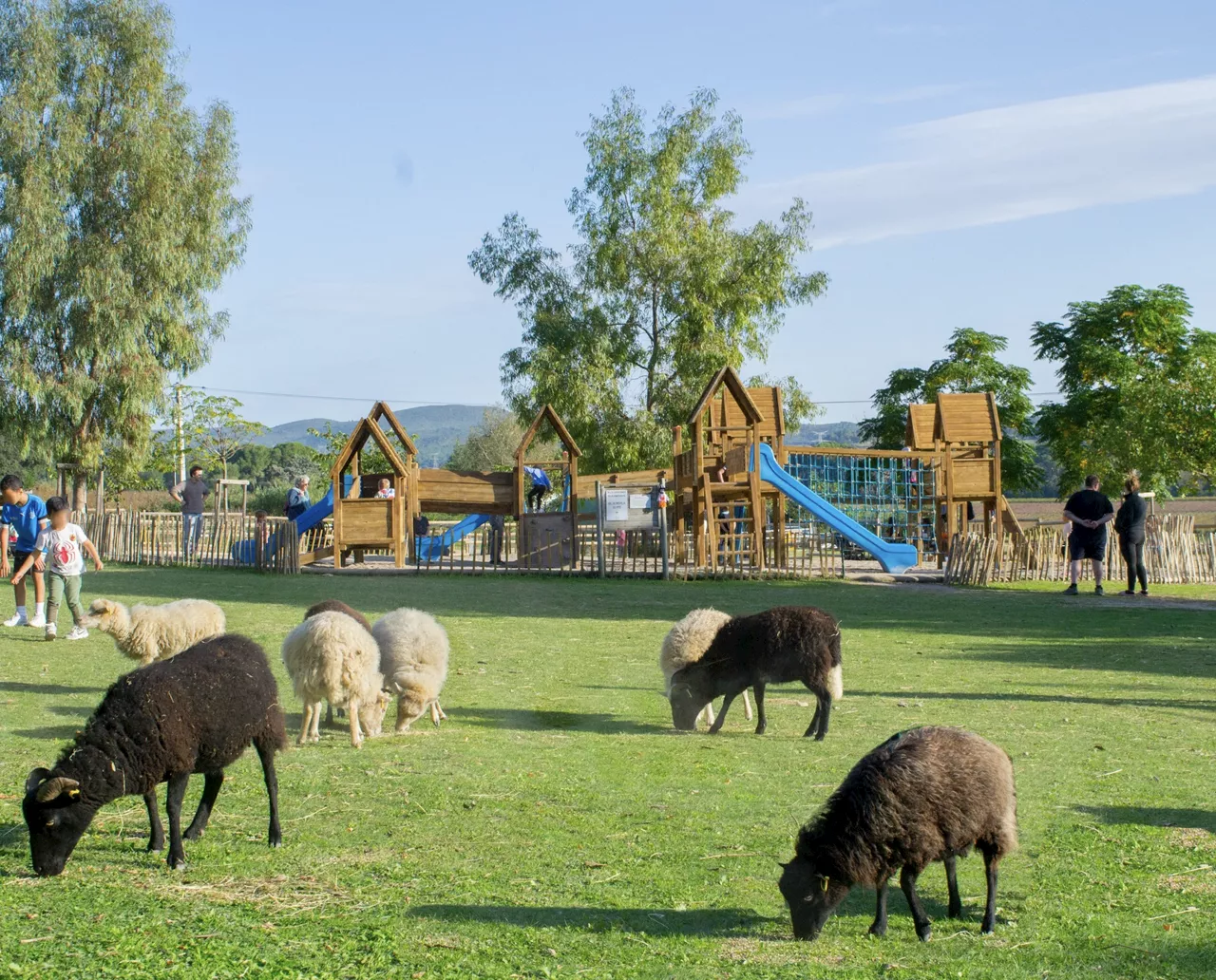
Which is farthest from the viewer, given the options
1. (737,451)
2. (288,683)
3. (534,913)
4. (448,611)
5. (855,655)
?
(737,451)

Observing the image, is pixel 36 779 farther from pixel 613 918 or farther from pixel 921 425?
pixel 921 425

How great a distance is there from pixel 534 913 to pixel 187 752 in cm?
212

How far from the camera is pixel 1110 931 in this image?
17.6ft

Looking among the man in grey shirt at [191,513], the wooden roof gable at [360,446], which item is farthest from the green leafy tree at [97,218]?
the wooden roof gable at [360,446]

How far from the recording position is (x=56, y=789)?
596 cm

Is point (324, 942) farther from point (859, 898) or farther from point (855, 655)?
point (855, 655)

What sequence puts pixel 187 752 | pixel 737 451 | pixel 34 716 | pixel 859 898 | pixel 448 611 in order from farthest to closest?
1. pixel 737 451
2. pixel 448 611
3. pixel 34 716
4. pixel 187 752
5. pixel 859 898

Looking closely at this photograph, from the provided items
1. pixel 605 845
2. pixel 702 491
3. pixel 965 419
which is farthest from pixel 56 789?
pixel 965 419

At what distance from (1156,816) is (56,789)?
6163 mm

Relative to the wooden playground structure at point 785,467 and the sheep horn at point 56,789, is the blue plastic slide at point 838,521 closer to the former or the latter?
the wooden playground structure at point 785,467

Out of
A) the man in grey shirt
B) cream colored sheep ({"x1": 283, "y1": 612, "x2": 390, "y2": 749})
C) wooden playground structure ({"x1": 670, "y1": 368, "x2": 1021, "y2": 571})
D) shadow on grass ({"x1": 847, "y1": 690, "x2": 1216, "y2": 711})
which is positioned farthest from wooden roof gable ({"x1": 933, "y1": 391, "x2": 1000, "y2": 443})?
cream colored sheep ({"x1": 283, "y1": 612, "x2": 390, "y2": 749})

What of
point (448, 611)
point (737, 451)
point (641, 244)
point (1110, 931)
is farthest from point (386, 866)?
point (641, 244)

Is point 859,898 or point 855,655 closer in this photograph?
point 859,898

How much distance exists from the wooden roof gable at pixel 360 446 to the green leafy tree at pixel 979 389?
3316 cm
